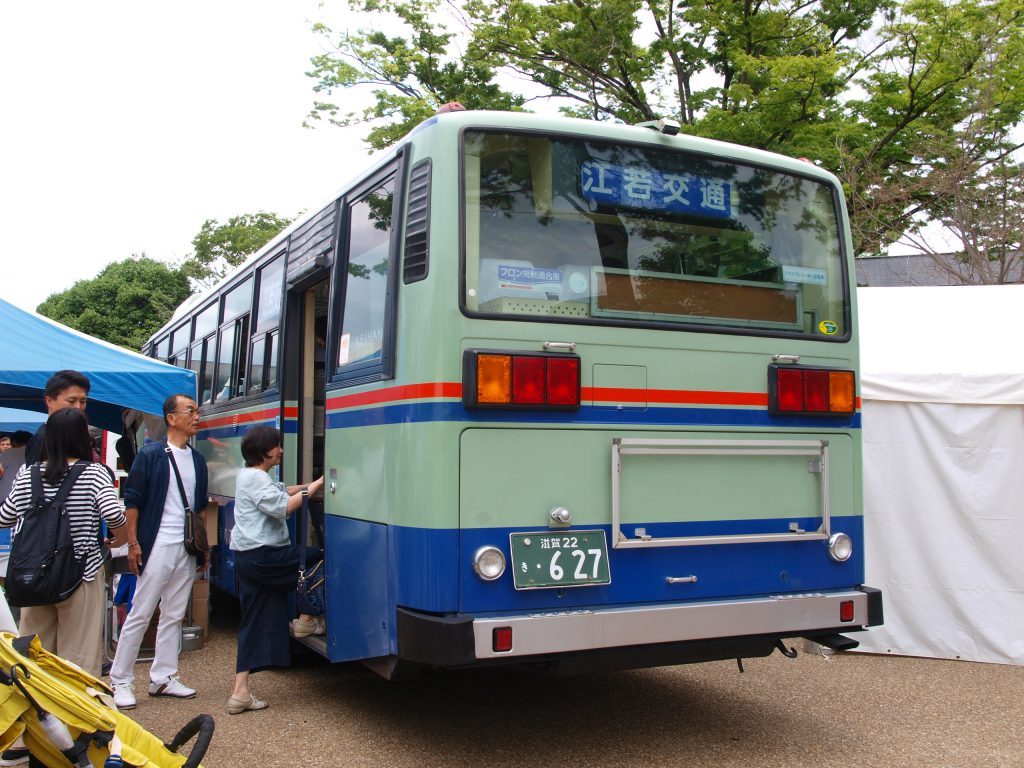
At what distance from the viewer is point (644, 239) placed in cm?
496

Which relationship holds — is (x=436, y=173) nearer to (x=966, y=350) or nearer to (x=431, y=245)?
(x=431, y=245)

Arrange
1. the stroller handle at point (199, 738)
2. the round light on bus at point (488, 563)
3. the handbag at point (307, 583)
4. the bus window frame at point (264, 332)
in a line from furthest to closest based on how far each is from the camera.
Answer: the bus window frame at point (264, 332)
the handbag at point (307, 583)
the round light on bus at point (488, 563)
the stroller handle at point (199, 738)

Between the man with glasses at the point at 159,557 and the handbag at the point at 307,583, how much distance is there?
790 millimetres

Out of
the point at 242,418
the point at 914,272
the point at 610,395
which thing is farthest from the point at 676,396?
the point at 914,272

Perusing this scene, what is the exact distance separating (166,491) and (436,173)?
312 centimetres

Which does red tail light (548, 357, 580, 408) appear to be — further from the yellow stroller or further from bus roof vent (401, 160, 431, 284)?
the yellow stroller

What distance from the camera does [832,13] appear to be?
16031 millimetres

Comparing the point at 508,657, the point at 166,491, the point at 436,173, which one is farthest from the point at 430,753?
the point at 436,173

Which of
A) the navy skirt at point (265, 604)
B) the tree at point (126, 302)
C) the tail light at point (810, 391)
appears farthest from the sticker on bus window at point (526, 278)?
the tree at point (126, 302)

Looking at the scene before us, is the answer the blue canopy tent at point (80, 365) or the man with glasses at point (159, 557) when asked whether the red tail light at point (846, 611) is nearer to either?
the man with glasses at point (159, 557)

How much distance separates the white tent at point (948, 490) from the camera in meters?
7.11

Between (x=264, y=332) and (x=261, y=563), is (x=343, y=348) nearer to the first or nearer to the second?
(x=261, y=563)

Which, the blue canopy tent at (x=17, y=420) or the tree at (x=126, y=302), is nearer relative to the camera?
the blue canopy tent at (x=17, y=420)

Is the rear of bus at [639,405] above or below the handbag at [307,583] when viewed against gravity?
above
